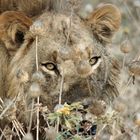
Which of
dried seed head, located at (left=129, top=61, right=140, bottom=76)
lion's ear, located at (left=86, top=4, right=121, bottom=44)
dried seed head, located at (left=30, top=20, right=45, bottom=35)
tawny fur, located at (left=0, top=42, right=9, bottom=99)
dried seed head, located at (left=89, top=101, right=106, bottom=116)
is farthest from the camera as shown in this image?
lion's ear, located at (left=86, top=4, right=121, bottom=44)

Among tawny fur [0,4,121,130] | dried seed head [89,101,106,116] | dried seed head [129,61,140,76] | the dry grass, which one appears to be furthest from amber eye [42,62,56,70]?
dried seed head [89,101,106,116]

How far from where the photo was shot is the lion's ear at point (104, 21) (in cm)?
600

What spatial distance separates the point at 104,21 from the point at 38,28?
0.76 metres

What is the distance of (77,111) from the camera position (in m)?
5.08

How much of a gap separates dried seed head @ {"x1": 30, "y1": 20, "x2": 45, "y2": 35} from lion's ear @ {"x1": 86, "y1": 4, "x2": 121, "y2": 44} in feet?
1.43

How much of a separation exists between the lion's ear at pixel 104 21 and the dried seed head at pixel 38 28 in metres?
0.44

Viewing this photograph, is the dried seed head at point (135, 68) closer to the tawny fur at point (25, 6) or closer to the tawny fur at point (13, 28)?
the tawny fur at point (13, 28)


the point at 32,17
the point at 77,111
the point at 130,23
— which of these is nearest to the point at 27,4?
the point at 32,17

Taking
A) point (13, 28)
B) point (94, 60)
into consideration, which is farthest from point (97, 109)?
point (13, 28)

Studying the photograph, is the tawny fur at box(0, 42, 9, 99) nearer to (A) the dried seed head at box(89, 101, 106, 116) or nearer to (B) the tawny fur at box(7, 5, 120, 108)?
(B) the tawny fur at box(7, 5, 120, 108)

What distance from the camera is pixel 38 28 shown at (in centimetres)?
550

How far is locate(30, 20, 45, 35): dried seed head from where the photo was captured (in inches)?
216

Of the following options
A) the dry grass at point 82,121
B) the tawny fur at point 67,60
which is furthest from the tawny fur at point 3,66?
the dry grass at point 82,121

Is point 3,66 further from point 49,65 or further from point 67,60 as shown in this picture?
point 67,60
